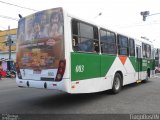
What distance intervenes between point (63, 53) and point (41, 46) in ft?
3.35

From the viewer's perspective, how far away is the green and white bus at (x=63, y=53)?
24.4 ft

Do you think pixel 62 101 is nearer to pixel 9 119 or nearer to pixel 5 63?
pixel 9 119

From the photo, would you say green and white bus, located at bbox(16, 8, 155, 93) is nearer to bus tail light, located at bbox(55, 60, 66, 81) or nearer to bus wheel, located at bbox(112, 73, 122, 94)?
bus tail light, located at bbox(55, 60, 66, 81)

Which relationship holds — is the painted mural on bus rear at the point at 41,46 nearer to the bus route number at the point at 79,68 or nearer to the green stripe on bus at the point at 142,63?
the bus route number at the point at 79,68

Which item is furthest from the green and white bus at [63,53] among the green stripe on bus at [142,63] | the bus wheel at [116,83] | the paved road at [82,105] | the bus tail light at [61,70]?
the green stripe on bus at [142,63]

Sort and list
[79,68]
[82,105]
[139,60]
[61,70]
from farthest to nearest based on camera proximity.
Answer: [139,60] → [82,105] → [79,68] → [61,70]

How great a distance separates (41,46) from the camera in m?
7.98

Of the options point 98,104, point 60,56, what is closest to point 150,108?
point 98,104

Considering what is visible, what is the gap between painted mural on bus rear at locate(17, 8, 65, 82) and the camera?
24.8 feet

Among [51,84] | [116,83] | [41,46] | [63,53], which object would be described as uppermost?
[41,46]

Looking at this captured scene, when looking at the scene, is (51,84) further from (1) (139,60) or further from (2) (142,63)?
(2) (142,63)

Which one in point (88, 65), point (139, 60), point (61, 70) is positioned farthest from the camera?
point (139, 60)

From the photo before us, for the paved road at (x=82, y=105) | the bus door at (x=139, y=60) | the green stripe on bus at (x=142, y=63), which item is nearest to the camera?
the paved road at (x=82, y=105)

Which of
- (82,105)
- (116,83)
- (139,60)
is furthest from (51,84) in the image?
(139,60)
